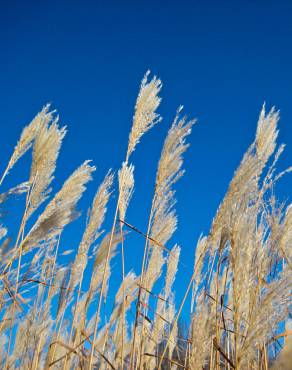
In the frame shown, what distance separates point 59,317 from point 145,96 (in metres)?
1.70

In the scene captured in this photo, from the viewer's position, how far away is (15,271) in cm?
254

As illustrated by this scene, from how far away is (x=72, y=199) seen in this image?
2566mm

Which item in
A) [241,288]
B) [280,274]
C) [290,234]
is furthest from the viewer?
[290,234]

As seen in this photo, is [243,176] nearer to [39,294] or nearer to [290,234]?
[290,234]

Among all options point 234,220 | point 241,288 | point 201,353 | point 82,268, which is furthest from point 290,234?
point 82,268

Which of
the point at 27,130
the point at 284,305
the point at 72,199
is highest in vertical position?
the point at 27,130

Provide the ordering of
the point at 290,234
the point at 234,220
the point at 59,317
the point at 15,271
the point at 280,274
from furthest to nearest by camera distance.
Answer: the point at 59,317
the point at 15,271
the point at 290,234
the point at 234,220
the point at 280,274

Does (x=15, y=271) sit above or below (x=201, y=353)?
above

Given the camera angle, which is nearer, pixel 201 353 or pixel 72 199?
pixel 201 353

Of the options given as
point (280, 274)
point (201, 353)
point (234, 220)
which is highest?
point (234, 220)

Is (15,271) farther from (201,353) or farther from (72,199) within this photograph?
(201,353)

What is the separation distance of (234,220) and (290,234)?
438mm

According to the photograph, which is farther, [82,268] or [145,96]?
[82,268]

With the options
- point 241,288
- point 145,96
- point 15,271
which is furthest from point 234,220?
point 15,271
